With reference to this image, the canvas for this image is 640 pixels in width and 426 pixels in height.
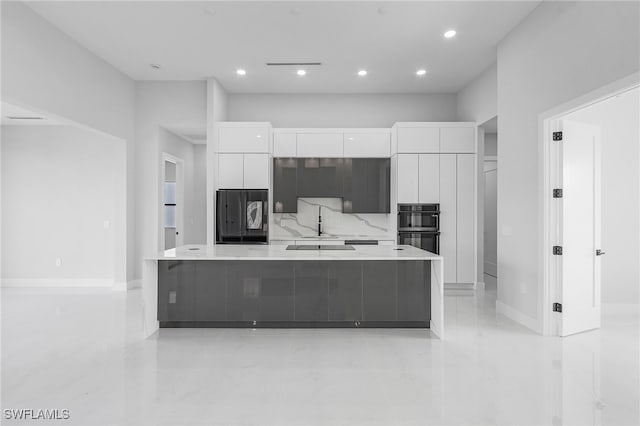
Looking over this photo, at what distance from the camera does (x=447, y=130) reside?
18.9 feet

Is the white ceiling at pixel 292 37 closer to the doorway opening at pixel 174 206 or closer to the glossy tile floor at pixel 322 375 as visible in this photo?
the doorway opening at pixel 174 206

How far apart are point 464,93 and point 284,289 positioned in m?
4.60

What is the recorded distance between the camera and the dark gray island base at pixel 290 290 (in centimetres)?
374

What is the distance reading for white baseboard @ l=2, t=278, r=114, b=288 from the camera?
20.1 feet

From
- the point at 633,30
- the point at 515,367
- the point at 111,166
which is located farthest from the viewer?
the point at 111,166

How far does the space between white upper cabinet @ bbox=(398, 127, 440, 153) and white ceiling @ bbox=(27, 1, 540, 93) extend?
2.64 ft

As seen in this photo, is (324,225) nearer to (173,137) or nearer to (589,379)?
(173,137)

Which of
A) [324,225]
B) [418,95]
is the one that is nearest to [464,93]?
[418,95]

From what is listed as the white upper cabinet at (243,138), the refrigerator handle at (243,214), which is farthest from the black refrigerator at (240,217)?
the white upper cabinet at (243,138)

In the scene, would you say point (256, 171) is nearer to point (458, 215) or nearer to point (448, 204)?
point (448, 204)

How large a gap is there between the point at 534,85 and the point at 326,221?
3.71m

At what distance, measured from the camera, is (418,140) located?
5777 millimetres

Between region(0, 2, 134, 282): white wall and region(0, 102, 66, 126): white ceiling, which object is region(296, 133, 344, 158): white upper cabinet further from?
region(0, 102, 66, 126): white ceiling

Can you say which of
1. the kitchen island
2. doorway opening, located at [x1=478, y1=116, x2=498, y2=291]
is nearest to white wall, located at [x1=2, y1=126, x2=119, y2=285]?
the kitchen island
